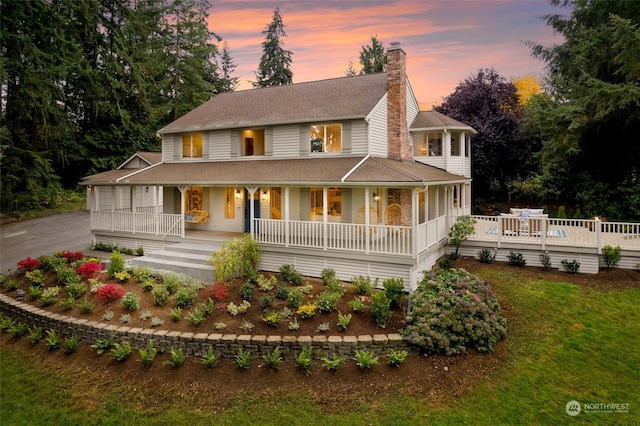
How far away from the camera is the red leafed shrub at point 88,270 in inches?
459

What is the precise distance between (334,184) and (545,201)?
20.4 metres

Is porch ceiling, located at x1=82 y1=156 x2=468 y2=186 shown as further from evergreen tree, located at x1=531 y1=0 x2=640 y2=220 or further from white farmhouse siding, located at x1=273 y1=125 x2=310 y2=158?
evergreen tree, located at x1=531 y1=0 x2=640 y2=220

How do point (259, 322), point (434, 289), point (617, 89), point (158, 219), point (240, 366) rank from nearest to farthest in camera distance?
point (240, 366) → point (259, 322) → point (434, 289) → point (158, 219) → point (617, 89)

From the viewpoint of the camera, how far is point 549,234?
13.2 m

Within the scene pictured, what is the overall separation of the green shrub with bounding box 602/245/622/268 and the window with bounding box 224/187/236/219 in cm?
1375

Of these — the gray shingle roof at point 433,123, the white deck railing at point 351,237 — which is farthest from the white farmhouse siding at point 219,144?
the gray shingle roof at point 433,123

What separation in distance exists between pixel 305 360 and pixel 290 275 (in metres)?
4.16

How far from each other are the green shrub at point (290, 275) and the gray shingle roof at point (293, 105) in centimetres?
615

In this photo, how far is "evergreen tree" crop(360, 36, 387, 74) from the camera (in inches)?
1555

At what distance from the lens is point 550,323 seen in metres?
8.98

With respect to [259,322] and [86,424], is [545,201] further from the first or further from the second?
[86,424]

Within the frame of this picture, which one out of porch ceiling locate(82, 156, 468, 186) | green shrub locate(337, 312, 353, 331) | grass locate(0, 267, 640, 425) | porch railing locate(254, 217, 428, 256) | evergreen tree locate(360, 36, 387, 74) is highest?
evergreen tree locate(360, 36, 387, 74)

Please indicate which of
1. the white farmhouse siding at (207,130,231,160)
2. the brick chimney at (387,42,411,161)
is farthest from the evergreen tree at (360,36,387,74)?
the white farmhouse siding at (207,130,231,160)

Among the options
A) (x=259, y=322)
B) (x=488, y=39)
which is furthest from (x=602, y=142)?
(x=259, y=322)
